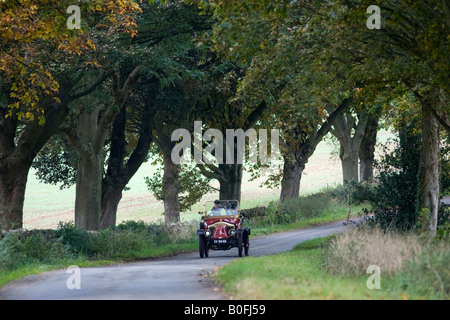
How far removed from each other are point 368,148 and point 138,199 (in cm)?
3482

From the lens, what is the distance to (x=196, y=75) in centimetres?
2809

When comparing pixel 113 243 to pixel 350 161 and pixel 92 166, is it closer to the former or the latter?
pixel 92 166

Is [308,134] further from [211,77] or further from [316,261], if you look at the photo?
[316,261]

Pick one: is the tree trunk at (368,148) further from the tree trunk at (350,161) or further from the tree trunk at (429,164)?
the tree trunk at (429,164)

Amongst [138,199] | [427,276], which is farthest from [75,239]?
[138,199]

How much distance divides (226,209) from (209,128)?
14949 mm

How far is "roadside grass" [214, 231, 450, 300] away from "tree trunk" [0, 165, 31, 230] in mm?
13293

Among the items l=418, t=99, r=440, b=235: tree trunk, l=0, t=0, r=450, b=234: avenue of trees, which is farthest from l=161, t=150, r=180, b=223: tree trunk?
l=418, t=99, r=440, b=235: tree trunk

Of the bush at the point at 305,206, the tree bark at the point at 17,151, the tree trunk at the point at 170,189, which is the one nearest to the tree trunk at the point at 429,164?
the tree bark at the point at 17,151

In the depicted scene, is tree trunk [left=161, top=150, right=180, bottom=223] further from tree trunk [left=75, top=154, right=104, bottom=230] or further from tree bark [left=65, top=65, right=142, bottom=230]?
tree trunk [left=75, top=154, right=104, bottom=230]

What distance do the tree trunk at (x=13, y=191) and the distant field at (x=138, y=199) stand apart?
3147 cm

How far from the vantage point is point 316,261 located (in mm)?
17000
